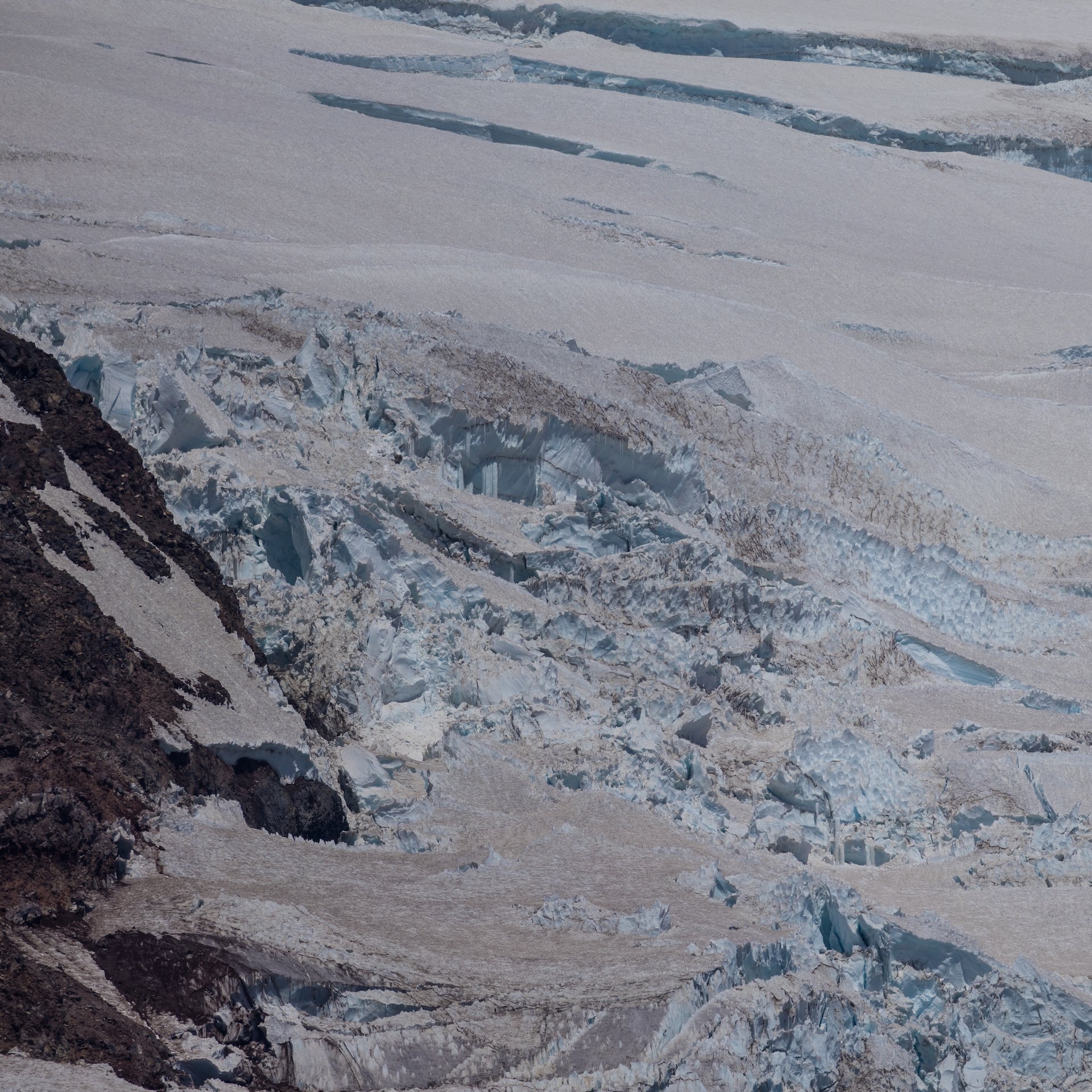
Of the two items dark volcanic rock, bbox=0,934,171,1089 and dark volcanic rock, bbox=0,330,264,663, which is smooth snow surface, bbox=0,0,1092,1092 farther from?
dark volcanic rock, bbox=0,330,264,663

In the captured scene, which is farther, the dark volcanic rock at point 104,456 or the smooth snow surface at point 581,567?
the dark volcanic rock at point 104,456

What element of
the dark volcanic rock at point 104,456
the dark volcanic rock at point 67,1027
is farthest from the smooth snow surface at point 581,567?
the dark volcanic rock at point 104,456

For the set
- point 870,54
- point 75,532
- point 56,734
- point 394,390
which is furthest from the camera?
point 870,54

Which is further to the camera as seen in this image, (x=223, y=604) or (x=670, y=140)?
(x=670, y=140)

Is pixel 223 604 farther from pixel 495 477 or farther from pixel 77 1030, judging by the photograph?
pixel 77 1030

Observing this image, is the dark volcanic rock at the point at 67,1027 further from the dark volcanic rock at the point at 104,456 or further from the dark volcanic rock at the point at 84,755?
the dark volcanic rock at the point at 104,456

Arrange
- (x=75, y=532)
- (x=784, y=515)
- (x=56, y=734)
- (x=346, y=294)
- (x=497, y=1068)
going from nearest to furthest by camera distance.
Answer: (x=497, y=1068), (x=56, y=734), (x=75, y=532), (x=784, y=515), (x=346, y=294)

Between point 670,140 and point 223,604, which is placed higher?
point 670,140

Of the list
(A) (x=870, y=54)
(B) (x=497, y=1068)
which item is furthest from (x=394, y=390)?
(A) (x=870, y=54)

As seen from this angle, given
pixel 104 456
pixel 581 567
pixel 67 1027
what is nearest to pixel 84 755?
pixel 67 1027
